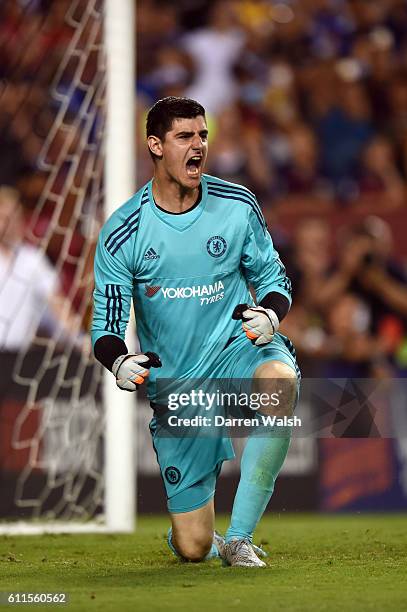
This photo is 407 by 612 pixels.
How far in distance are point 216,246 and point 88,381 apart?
11.3 feet

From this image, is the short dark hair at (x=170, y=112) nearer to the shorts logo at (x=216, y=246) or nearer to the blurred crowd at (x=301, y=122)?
the shorts logo at (x=216, y=246)

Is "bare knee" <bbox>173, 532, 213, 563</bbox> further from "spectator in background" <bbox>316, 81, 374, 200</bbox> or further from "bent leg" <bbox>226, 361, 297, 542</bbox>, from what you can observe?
"spectator in background" <bbox>316, 81, 374, 200</bbox>

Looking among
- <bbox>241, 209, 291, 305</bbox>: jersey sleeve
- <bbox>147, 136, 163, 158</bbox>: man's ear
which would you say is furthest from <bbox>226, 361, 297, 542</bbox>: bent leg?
<bbox>147, 136, 163, 158</bbox>: man's ear

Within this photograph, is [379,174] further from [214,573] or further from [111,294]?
[214,573]

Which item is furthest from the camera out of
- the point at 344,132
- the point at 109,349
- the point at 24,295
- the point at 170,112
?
the point at 344,132

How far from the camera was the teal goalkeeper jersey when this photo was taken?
5688mm

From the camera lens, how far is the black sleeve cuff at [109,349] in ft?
18.0

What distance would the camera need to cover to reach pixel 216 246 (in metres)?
5.73

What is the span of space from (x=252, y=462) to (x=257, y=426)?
0.16 metres

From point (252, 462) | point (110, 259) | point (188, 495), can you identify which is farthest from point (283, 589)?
point (110, 259)

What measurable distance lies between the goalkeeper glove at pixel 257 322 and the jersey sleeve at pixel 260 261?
1.22 feet

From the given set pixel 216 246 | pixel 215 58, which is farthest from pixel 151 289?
pixel 215 58

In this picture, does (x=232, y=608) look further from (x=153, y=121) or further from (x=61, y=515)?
(x=61, y=515)

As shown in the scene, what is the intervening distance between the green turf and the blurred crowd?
3.47m
